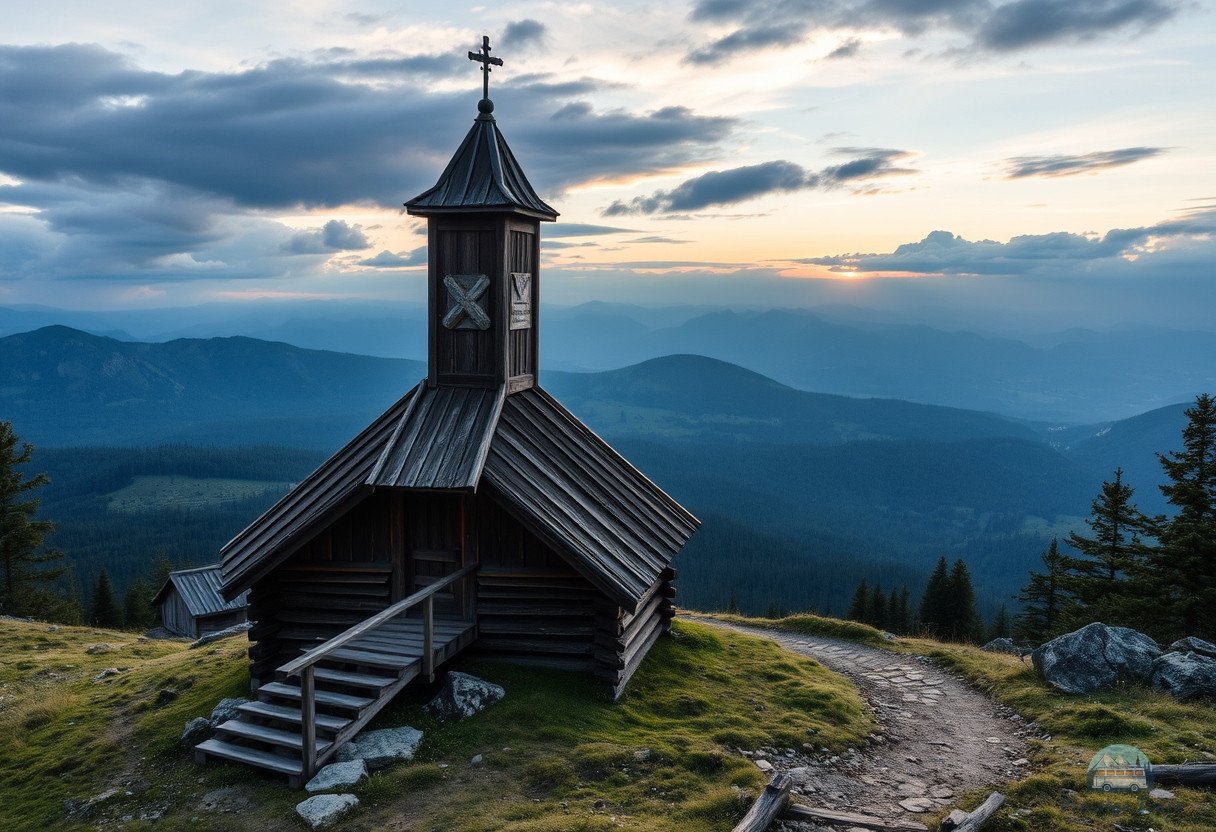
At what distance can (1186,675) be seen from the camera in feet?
53.1

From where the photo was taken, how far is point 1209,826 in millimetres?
10391

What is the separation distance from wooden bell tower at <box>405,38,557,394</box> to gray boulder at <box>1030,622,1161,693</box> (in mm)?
14500

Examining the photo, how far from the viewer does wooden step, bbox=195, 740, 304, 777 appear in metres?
11.8

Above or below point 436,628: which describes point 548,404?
above

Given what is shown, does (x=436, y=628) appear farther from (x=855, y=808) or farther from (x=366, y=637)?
(x=855, y=808)

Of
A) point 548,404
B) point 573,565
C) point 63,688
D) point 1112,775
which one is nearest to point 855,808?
point 1112,775

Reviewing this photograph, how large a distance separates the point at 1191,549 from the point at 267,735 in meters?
28.8

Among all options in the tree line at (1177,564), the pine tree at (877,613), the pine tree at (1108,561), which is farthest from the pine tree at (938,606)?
the tree line at (1177,564)

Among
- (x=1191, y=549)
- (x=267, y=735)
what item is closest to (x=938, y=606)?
(x=1191, y=549)

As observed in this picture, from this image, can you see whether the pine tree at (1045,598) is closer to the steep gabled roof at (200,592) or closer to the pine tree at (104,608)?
the steep gabled roof at (200,592)

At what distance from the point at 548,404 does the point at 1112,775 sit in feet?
44.1

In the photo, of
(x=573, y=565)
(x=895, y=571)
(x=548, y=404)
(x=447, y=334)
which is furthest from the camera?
(x=895, y=571)

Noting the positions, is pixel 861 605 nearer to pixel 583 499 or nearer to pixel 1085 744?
pixel 1085 744

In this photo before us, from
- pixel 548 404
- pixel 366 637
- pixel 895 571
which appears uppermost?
pixel 548 404
